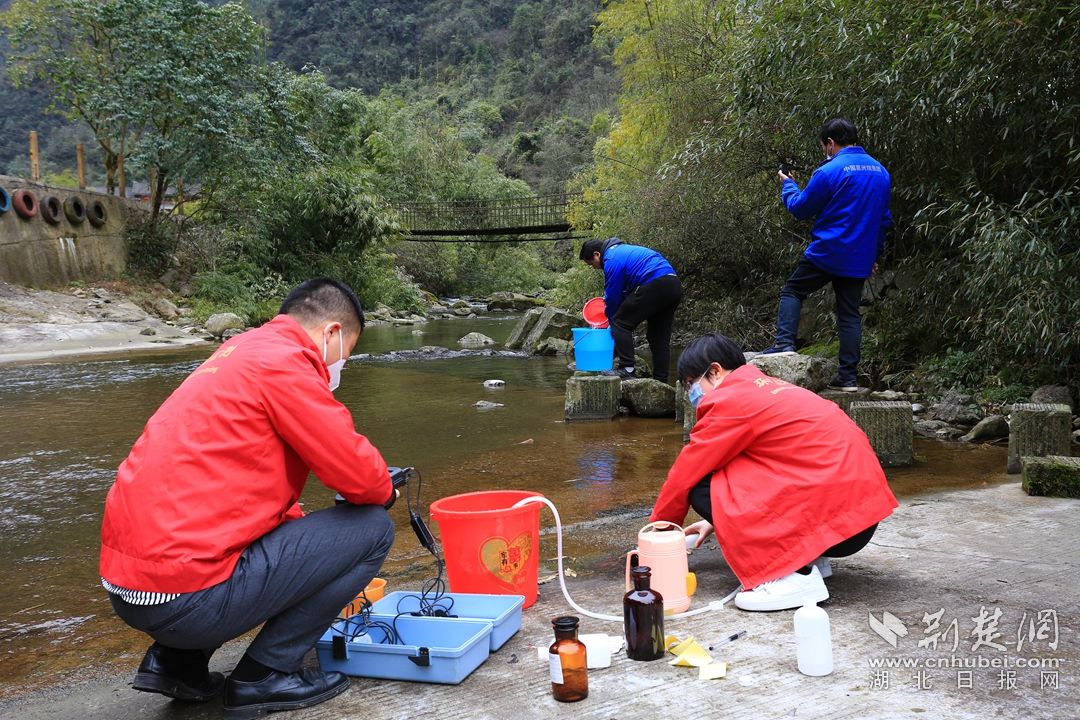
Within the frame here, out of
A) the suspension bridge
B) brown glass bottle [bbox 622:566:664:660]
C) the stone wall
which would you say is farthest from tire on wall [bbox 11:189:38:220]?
brown glass bottle [bbox 622:566:664:660]

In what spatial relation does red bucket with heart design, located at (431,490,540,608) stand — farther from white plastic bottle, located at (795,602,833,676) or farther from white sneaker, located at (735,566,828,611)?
white plastic bottle, located at (795,602,833,676)

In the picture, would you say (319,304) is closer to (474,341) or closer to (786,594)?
(786,594)

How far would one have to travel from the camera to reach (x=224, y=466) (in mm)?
1930

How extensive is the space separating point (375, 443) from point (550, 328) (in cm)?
702

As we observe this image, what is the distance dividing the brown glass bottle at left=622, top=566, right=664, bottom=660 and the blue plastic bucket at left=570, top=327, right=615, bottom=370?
16.5ft

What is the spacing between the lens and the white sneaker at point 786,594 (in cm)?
246

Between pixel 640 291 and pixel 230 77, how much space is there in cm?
1524

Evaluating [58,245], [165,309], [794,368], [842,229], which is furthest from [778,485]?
[58,245]

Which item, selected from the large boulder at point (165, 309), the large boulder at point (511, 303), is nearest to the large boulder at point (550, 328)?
the large boulder at point (165, 309)

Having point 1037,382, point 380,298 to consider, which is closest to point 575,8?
point 380,298

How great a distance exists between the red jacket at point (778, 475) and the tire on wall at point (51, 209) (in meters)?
18.1

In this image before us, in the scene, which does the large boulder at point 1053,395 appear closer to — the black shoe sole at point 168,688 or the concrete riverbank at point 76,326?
the black shoe sole at point 168,688

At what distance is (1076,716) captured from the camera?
1.75 metres

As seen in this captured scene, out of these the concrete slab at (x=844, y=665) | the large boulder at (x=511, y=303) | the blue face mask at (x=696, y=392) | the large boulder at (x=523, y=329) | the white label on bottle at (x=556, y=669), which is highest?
the blue face mask at (x=696, y=392)
